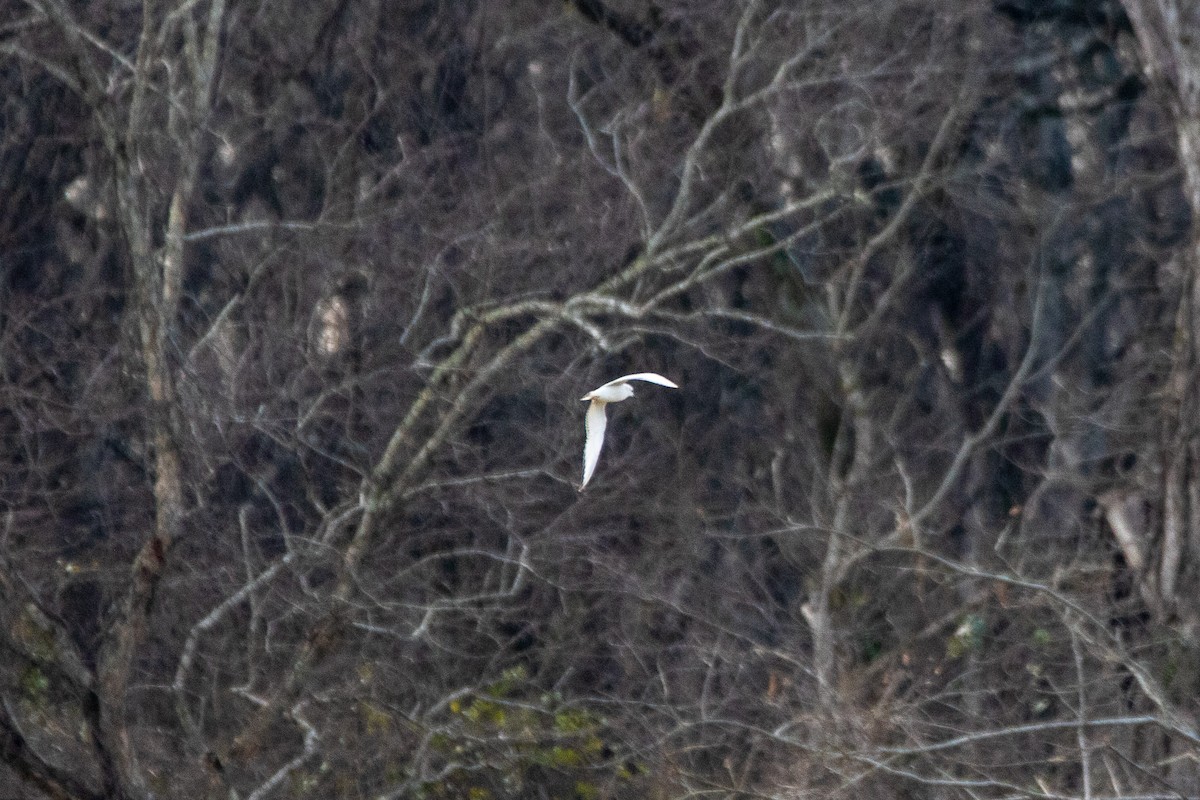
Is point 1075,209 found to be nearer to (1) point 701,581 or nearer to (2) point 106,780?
(1) point 701,581

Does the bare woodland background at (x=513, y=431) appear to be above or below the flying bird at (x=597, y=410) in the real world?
below

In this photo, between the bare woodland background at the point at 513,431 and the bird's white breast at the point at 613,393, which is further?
the bare woodland background at the point at 513,431

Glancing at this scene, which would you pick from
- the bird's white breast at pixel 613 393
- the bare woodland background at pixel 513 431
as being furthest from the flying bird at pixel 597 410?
the bare woodland background at pixel 513 431

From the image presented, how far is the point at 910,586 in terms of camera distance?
1250 cm

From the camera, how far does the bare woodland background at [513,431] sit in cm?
902

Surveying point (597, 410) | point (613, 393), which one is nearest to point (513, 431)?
point (597, 410)

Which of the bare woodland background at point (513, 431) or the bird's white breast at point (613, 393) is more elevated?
the bird's white breast at point (613, 393)

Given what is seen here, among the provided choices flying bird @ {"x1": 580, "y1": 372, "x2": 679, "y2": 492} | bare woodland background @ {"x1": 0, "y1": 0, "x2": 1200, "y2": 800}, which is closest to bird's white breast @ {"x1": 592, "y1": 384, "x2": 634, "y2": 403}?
flying bird @ {"x1": 580, "y1": 372, "x2": 679, "y2": 492}

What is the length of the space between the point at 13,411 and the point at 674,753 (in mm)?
3468

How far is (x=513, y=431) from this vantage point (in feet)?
→ 38.4

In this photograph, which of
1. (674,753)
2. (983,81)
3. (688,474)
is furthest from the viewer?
(983,81)

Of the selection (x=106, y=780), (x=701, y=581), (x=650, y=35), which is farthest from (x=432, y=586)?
(x=650, y=35)

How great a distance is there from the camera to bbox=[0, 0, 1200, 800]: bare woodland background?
9.02 meters

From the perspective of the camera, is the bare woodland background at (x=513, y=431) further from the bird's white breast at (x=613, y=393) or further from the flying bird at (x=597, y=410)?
the bird's white breast at (x=613, y=393)
